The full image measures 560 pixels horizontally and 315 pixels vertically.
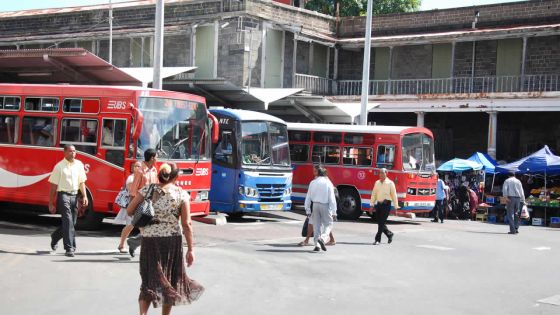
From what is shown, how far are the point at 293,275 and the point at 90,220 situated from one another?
6170 mm

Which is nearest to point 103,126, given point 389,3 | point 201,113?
point 201,113

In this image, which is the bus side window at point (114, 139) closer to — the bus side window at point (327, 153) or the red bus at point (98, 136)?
the red bus at point (98, 136)

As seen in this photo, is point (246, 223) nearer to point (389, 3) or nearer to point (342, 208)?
point (342, 208)

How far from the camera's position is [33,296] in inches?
365

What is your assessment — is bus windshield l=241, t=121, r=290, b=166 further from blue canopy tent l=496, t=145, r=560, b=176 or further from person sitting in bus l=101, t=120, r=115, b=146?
blue canopy tent l=496, t=145, r=560, b=176

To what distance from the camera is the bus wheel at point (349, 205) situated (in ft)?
77.4

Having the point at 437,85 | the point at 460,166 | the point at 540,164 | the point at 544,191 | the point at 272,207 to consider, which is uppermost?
the point at 437,85

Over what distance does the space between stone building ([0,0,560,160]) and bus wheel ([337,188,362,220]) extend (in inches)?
225

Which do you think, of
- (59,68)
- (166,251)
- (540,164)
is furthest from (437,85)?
(166,251)

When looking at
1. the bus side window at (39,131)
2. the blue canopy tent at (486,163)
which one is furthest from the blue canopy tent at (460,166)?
the bus side window at (39,131)

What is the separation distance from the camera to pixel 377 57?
36844 millimetres

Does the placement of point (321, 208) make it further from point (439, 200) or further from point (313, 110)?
point (313, 110)

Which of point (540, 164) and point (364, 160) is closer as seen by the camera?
point (364, 160)

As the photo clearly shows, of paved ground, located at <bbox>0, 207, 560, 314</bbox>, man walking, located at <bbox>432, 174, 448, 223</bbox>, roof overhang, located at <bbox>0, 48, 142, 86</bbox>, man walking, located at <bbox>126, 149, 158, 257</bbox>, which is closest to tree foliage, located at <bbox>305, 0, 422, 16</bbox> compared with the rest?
man walking, located at <bbox>432, 174, 448, 223</bbox>
